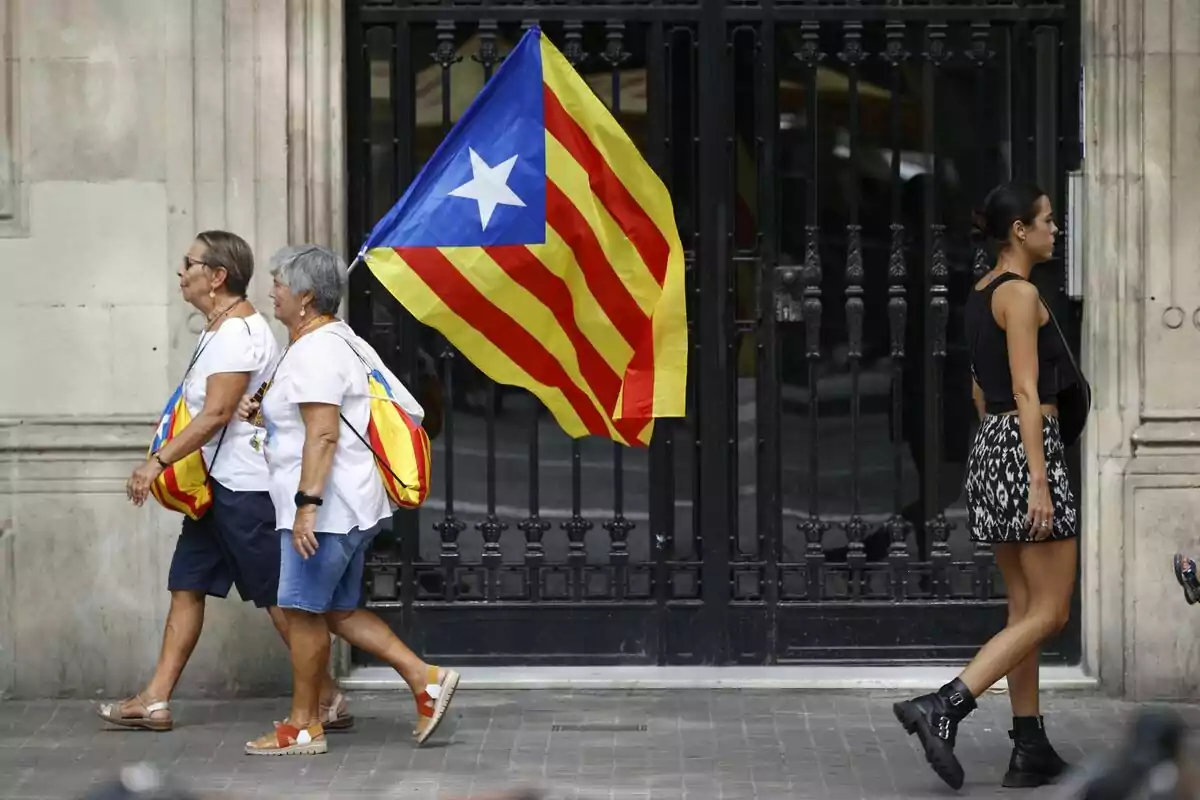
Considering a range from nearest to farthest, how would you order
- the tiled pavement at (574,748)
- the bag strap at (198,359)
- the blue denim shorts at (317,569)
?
1. the tiled pavement at (574,748)
2. the blue denim shorts at (317,569)
3. the bag strap at (198,359)

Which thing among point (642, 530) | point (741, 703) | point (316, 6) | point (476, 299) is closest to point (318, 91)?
point (316, 6)

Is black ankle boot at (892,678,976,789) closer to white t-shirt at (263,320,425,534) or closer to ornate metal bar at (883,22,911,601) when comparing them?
white t-shirt at (263,320,425,534)

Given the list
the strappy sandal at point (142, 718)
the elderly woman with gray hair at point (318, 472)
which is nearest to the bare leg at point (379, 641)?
the elderly woman with gray hair at point (318, 472)

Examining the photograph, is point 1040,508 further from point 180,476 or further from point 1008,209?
point 180,476

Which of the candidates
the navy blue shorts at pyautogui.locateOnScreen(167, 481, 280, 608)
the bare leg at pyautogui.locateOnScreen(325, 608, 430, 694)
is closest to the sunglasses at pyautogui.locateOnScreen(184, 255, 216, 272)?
the navy blue shorts at pyautogui.locateOnScreen(167, 481, 280, 608)

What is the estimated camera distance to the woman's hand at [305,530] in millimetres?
7316

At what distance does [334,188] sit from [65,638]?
82.6 inches

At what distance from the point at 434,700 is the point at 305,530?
2.86 ft

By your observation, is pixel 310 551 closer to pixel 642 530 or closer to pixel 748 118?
pixel 642 530

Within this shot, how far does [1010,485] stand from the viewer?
709 cm

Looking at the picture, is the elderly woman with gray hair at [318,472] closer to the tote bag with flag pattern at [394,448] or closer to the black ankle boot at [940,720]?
the tote bag with flag pattern at [394,448]

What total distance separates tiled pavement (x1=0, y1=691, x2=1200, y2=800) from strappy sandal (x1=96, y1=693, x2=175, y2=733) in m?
0.05

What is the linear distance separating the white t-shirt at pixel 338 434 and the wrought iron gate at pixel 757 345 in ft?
5.09

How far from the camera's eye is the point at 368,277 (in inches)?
355
